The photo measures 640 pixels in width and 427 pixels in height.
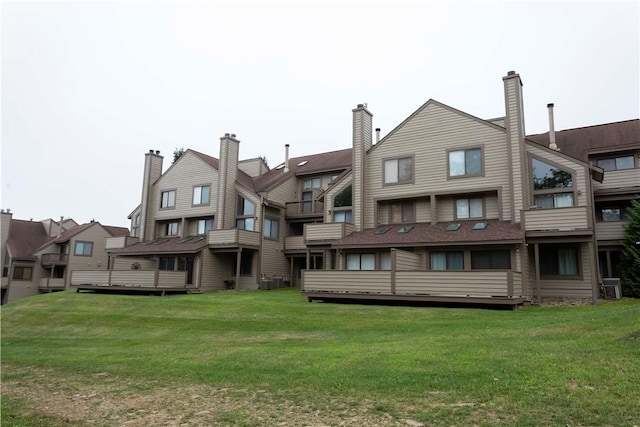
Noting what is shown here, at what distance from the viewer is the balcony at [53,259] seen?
155 ft

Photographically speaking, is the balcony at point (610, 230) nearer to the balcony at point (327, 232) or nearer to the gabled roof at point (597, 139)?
the gabled roof at point (597, 139)

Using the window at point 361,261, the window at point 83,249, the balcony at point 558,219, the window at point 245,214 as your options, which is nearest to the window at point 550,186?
the balcony at point 558,219

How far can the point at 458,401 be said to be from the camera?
6.55 meters

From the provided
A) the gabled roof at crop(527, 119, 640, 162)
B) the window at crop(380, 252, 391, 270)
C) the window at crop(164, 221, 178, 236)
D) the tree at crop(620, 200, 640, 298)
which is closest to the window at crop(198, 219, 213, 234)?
the window at crop(164, 221, 178, 236)

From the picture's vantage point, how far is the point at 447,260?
74.4 ft

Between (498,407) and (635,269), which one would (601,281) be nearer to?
(635,269)

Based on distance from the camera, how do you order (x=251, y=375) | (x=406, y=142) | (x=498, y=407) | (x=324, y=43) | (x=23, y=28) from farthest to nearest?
1. (x=406, y=142)
2. (x=324, y=43)
3. (x=23, y=28)
4. (x=251, y=375)
5. (x=498, y=407)

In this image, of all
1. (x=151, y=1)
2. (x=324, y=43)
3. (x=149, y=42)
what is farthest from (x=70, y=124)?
(x=324, y=43)

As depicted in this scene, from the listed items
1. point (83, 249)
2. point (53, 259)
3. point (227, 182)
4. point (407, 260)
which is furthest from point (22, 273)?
point (407, 260)

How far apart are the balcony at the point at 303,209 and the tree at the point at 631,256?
18206 mm

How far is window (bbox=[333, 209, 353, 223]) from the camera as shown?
28.1 meters

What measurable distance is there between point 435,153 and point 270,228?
13157mm

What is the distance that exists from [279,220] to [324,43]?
49.9ft

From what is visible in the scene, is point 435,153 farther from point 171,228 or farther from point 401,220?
point 171,228
